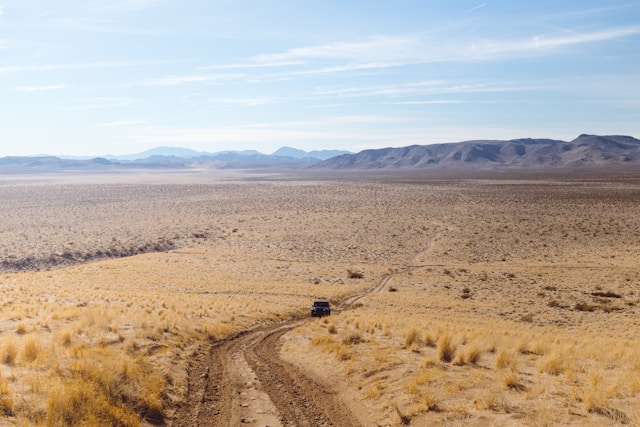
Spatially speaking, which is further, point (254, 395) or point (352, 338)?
point (352, 338)

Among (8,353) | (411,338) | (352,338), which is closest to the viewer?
(8,353)

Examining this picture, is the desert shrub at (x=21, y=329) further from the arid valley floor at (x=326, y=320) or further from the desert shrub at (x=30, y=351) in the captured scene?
the desert shrub at (x=30, y=351)

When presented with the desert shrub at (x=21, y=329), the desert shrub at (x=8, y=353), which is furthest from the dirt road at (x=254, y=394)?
the desert shrub at (x=21, y=329)

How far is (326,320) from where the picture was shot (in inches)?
809


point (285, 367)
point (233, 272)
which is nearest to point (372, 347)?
point (285, 367)

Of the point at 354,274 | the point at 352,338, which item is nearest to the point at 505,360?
the point at 352,338

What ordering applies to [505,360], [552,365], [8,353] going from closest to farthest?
[8,353] → [552,365] → [505,360]

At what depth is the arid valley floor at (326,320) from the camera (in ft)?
31.1

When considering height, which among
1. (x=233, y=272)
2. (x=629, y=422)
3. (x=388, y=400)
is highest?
(x=629, y=422)

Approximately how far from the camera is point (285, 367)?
13453 millimetres

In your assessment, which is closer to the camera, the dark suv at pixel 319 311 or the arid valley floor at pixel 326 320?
Result: the arid valley floor at pixel 326 320

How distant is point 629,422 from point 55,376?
9388mm

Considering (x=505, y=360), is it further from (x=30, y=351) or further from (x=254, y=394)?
(x=30, y=351)

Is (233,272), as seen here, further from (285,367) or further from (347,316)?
(285,367)
